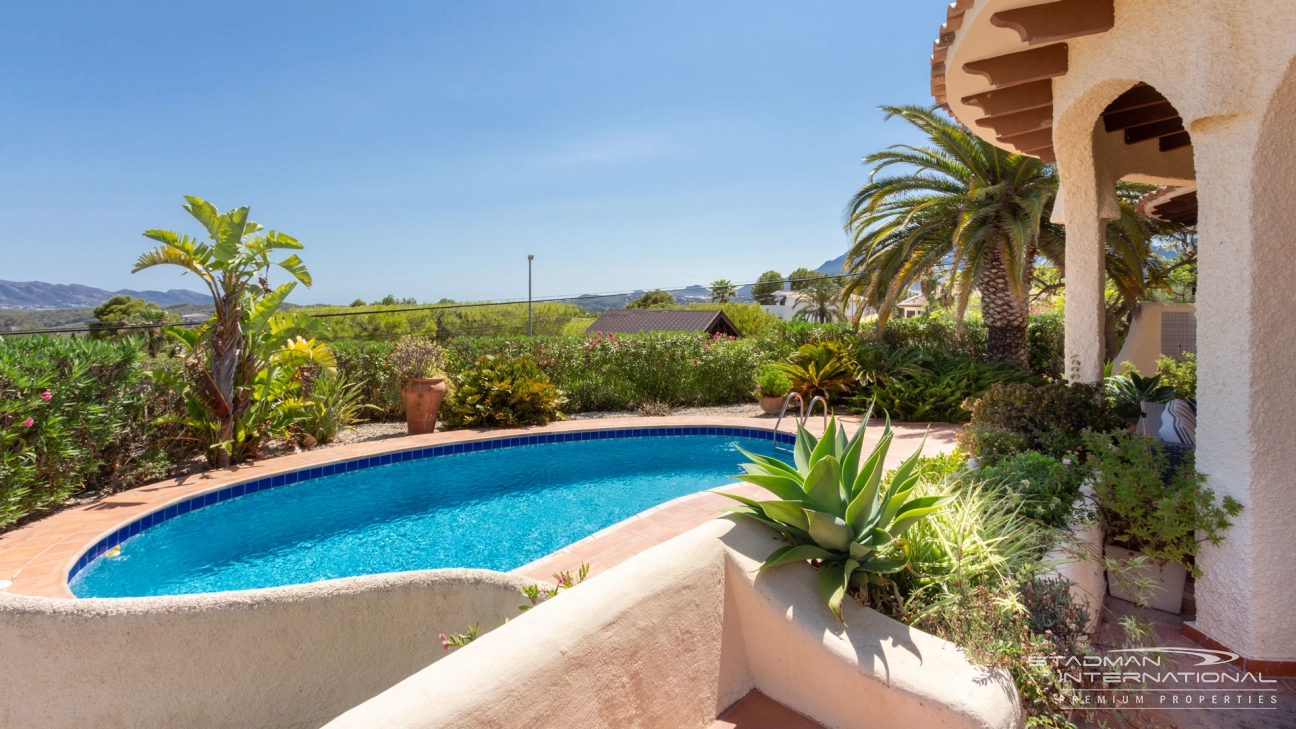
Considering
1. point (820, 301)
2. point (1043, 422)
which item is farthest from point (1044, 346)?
point (820, 301)

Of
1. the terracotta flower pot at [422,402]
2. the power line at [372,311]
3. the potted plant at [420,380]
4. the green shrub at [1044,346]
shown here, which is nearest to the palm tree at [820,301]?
the power line at [372,311]

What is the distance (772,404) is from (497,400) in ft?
17.2

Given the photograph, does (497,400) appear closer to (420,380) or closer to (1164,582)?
(420,380)

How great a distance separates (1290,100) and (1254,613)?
2.53 meters

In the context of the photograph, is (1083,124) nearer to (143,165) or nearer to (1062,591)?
(1062,591)

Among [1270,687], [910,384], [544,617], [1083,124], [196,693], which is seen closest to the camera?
[544,617]

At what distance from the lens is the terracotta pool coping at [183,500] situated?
445cm

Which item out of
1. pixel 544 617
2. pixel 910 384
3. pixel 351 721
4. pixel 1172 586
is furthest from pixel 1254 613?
pixel 910 384

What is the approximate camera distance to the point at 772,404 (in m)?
11.5

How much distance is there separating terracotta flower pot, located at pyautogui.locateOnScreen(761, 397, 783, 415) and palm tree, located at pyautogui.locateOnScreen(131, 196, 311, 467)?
832 centimetres

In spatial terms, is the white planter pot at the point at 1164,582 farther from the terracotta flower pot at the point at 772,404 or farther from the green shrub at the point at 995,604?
the terracotta flower pot at the point at 772,404

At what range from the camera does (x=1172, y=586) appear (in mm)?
3471

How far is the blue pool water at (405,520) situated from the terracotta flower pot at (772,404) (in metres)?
2.33

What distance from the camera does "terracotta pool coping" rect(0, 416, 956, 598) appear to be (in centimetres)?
445
